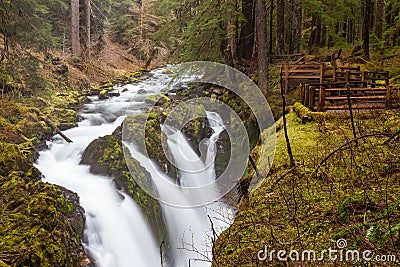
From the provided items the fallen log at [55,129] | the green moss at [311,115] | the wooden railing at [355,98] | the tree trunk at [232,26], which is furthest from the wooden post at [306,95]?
the fallen log at [55,129]

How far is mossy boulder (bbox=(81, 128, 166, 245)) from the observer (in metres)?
9.16

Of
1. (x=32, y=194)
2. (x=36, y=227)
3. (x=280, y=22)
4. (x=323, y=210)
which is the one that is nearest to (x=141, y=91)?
(x=280, y=22)

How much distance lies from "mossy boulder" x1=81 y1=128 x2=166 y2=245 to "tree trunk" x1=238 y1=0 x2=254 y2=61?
921cm

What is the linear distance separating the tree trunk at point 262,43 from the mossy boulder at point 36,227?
8943mm

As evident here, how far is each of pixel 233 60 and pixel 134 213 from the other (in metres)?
9.91

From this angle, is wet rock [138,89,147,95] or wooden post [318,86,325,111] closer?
wooden post [318,86,325,111]

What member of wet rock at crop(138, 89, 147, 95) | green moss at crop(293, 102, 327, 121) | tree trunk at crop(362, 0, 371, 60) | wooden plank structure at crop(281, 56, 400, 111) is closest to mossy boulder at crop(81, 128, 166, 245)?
green moss at crop(293, 102, 327, 121)

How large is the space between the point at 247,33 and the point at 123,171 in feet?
34.9

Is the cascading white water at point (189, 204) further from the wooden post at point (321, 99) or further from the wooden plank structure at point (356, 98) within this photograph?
the wooden plank structure at point (356, 98)

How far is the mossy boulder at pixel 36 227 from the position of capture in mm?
5176

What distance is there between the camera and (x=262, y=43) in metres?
13.3

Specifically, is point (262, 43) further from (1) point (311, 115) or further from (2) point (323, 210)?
(2) point (323, 210)

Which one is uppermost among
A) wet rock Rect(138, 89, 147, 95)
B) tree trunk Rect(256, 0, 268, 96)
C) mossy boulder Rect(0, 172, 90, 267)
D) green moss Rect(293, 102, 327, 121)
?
tree trunk Rect(256, 0, 268, 96)

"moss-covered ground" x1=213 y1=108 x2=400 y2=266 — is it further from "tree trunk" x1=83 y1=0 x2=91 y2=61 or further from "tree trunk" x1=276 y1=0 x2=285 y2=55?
"tree trunk" x1=83 y1=0 x2=91 y2=61
